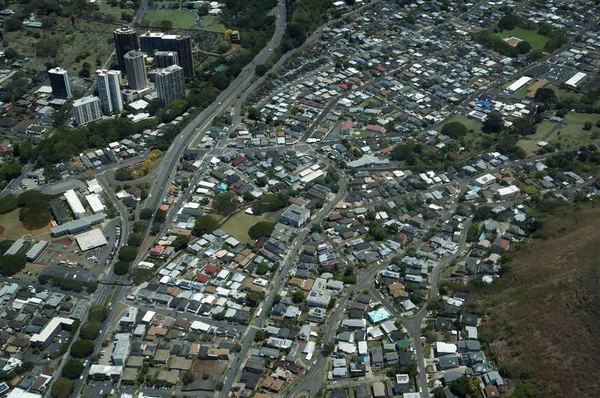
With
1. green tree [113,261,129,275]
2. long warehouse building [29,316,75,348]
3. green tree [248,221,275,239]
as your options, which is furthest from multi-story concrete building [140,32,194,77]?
long warehouse building [29,316,75,348]

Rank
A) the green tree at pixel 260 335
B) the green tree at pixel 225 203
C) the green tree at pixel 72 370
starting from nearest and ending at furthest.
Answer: the green tree at pixel 72 370 → the green tree at pixel 260 335 → the green tree at pixel 225 203

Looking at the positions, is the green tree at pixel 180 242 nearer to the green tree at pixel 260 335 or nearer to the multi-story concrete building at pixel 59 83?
the green tree at pixel 260 335

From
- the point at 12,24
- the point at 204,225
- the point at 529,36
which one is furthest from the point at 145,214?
the point at 529,36

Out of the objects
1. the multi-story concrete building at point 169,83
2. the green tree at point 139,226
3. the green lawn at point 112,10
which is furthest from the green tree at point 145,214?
the green lawn at point 112,10

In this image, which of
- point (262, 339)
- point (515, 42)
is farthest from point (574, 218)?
point (515, 42)

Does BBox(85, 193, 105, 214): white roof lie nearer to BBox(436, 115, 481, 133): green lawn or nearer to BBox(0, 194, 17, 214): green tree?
BBox(0, 194, 17, 214): green tree

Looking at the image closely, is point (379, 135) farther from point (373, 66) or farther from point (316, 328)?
point (316, 328)

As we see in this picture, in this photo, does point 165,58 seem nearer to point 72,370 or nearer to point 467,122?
point 467,122
